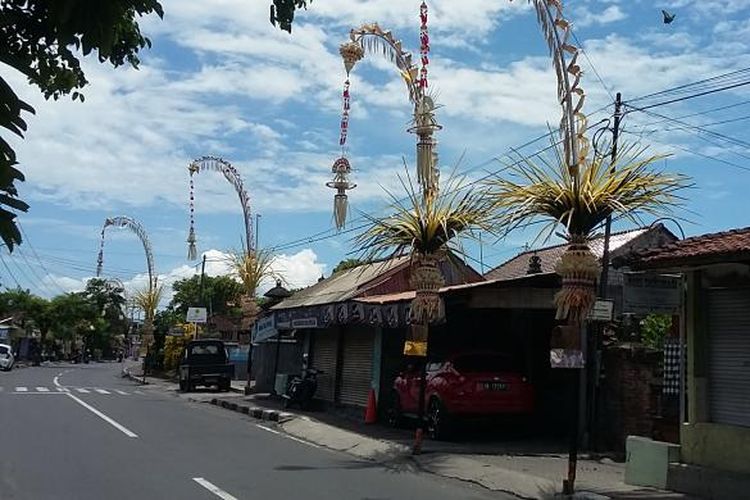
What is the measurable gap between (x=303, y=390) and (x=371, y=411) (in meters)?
4.33

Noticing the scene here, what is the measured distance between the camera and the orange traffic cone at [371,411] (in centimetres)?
2036

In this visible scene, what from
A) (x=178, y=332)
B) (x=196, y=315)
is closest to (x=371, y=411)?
(x=196, y=315)

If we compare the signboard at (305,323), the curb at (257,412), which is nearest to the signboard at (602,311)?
the curb at (257,412)

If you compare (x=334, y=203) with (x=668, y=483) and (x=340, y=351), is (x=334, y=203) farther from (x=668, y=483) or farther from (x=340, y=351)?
(x=668, y=483)

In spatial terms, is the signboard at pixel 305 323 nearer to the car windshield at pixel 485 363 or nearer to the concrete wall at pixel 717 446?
the car windshield at pixel 485 363

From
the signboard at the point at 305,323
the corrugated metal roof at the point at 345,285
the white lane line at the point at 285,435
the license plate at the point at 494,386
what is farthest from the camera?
the corrugated metal roof at the point at 345,285

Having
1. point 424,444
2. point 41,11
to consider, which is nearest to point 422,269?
point 424,444

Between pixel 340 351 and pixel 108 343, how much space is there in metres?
110

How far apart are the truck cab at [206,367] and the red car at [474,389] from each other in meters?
20.4

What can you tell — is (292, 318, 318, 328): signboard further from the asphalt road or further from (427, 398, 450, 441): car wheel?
(427, 398, 450, 441): car wheel

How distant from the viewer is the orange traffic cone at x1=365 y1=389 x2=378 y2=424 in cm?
2036

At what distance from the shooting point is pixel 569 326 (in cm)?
1146

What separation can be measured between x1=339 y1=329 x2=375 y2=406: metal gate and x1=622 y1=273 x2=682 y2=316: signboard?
11.2m

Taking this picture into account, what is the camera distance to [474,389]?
16.1 m
